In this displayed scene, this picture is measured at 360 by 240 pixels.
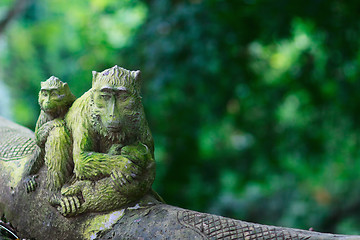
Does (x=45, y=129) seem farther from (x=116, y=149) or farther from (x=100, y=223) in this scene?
(x=100, y=223)

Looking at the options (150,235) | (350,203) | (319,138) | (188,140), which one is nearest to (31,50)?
(188,140)

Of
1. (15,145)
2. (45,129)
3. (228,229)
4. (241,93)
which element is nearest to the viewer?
(228,229)

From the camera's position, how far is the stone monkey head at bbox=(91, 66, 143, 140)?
5.88 ft

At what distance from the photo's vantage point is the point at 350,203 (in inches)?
222

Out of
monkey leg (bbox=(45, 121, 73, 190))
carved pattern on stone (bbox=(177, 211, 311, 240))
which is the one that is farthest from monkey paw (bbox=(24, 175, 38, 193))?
carved pattern on stone (bbox=(177, 211, 311, 240))

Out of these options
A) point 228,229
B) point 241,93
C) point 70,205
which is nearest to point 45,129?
point 70,205

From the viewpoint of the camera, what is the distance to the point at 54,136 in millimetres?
1989

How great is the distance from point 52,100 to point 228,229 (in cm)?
95

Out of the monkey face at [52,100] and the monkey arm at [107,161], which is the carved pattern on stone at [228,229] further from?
the monkey face at [52,100]

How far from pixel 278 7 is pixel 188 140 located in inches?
65.5

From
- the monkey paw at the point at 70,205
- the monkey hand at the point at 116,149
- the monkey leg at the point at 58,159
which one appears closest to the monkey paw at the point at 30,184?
the monkey leg at the point at 58,159

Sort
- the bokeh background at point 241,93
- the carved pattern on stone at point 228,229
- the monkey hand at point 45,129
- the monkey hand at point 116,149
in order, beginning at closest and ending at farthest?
1. the carved pattern on stone at point 228,229
2. the monkey hand at point 116,149
3. the monkey hand at point 45,129
4. the bokeh background at point 241,93

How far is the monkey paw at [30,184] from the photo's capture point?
2.06m

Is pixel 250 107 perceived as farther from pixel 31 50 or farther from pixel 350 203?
pixel 31 50
